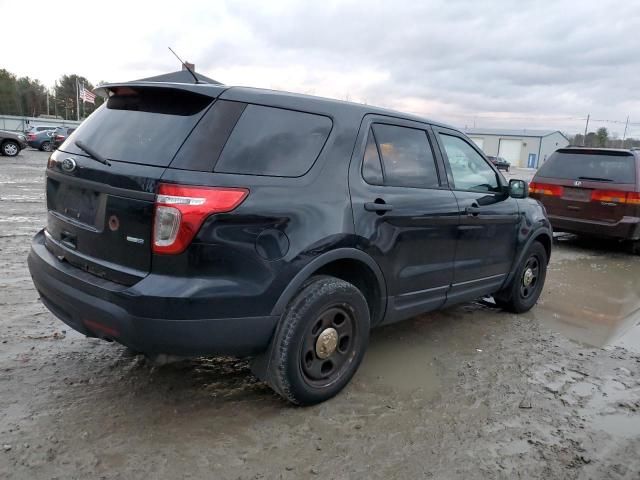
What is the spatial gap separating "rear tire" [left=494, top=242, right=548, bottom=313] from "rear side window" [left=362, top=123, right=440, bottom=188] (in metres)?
1.74

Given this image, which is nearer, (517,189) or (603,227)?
(517,189)

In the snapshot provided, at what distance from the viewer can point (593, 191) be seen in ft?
26.2

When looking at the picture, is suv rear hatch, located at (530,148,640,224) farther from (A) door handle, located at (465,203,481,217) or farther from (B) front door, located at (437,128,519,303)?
(A) door handle, located at (465,203,481,217)

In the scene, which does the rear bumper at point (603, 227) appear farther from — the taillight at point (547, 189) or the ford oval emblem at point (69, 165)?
the ford oval emblem at point (69, 165)

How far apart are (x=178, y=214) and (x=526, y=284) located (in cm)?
392

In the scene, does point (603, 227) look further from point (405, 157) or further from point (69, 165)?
point (69, 165)

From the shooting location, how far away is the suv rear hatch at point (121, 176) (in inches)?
100

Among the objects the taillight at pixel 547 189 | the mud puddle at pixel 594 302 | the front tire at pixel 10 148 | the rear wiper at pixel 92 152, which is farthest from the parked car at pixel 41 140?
the rear wiper at pixel 92 152

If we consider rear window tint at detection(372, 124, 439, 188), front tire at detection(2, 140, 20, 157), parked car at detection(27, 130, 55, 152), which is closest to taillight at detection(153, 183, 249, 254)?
rear window tint at detection(372, 124, 439, 188)

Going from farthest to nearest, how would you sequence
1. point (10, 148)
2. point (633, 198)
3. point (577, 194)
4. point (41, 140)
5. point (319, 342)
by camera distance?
point (41, 140)
point (10, 148)
point (577, 194)
point (633, 198)
point (319, 342)

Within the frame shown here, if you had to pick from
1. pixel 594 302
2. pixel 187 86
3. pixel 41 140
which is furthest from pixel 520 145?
pixel 187 86

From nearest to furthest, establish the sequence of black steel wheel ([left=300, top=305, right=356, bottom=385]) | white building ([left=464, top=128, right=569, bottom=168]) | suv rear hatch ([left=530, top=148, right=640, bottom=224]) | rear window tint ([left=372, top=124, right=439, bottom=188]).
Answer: black steel wheel ([left=300, top=305, right=356, bottom=385])
rear window tint ([left=372, top=124, right=439, bottom=188])
suv rear hatch ([left=530, top=148, right=640, bottom=224])
white building ([left=464, top=128, right=569, bottom=168])

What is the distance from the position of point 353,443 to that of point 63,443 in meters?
1.50

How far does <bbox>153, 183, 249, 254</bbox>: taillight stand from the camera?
2.45m
